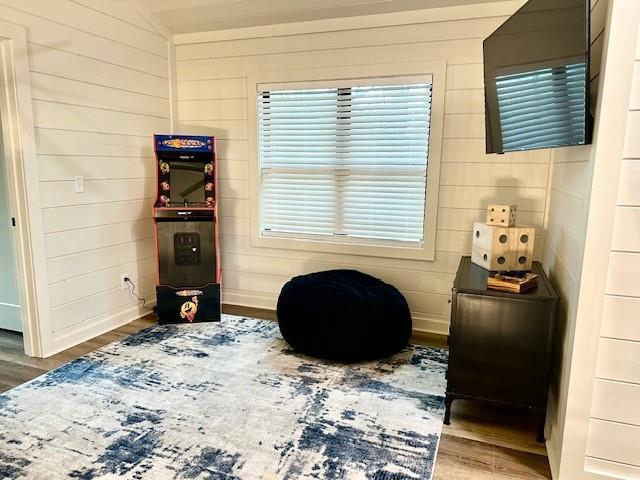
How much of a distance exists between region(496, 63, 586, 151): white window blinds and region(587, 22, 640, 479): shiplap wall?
18 centimetres

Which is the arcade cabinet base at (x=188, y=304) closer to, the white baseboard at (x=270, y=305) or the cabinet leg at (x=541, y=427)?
the white baseboard at (x=270, y=305)

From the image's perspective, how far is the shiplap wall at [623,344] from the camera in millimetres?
1657

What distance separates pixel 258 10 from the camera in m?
3.48

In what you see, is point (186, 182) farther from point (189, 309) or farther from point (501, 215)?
point (501, 215)

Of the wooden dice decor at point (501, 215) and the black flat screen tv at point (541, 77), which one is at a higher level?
the black flat screen tv at point (541, 77)

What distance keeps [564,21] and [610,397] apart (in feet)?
5.09

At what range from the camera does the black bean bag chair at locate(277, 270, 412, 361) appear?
2.89 m

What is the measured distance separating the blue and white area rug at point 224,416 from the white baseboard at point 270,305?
1.20ft

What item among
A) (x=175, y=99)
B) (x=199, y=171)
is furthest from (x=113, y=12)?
(x=199, y=171)

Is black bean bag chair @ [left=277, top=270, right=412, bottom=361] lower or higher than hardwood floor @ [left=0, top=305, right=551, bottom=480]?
higher

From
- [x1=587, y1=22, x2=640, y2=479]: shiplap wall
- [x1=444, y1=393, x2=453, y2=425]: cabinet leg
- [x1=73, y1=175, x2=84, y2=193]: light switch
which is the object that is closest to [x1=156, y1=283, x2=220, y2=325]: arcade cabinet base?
[x1=73, y1=175, x2=84, y2=193]: light switch

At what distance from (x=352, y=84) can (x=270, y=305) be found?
83.4 inches

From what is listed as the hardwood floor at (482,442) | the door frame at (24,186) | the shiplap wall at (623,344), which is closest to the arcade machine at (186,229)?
the door frame at (24,186)

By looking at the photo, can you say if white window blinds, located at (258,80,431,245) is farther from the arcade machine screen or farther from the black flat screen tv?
the black flat screen tv
